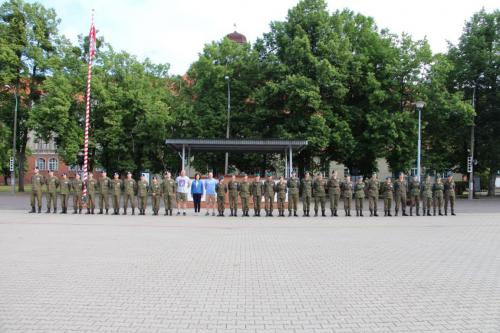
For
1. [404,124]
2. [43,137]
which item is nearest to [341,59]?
[404,124]

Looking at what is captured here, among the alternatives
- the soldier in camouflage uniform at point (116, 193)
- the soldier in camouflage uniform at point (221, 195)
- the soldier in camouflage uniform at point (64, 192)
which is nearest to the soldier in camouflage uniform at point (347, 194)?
the soldier in camouflage uniform at point (221, 195)

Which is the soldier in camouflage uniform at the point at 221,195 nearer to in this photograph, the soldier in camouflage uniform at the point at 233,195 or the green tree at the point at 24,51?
the soldier in camouflage uniform at the point at 233,195

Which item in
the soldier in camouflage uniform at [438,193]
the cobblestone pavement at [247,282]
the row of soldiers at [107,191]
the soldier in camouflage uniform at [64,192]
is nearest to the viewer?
the cobblestone pavement at [247,282]

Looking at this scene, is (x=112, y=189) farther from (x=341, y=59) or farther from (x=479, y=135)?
(x=479, y=135)

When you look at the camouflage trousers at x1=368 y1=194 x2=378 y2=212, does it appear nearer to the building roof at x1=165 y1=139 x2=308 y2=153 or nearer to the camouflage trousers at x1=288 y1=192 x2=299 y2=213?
the camouflage trousers at x1=288 y1=192 x2=299 y2=213

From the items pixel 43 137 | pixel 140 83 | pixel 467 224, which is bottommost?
pixel 467 224

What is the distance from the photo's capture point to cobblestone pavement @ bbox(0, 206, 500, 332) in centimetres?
519

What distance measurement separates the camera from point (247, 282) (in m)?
7.10

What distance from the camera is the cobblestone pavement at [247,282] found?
5.19 m

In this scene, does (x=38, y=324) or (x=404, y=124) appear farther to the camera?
(x=404, y=124)

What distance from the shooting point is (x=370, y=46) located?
37219 millimetres

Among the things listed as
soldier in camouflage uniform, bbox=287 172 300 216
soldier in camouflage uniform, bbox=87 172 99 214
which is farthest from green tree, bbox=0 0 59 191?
soldier in camouflage uniform, bbox=287 172 300 216

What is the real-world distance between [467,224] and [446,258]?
8.03 meters

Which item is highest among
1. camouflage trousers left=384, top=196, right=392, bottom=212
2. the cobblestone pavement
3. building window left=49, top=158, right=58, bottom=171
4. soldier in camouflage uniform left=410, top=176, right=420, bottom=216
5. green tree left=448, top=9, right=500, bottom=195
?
green tree left=448, top=9, right=500, bottom=195
